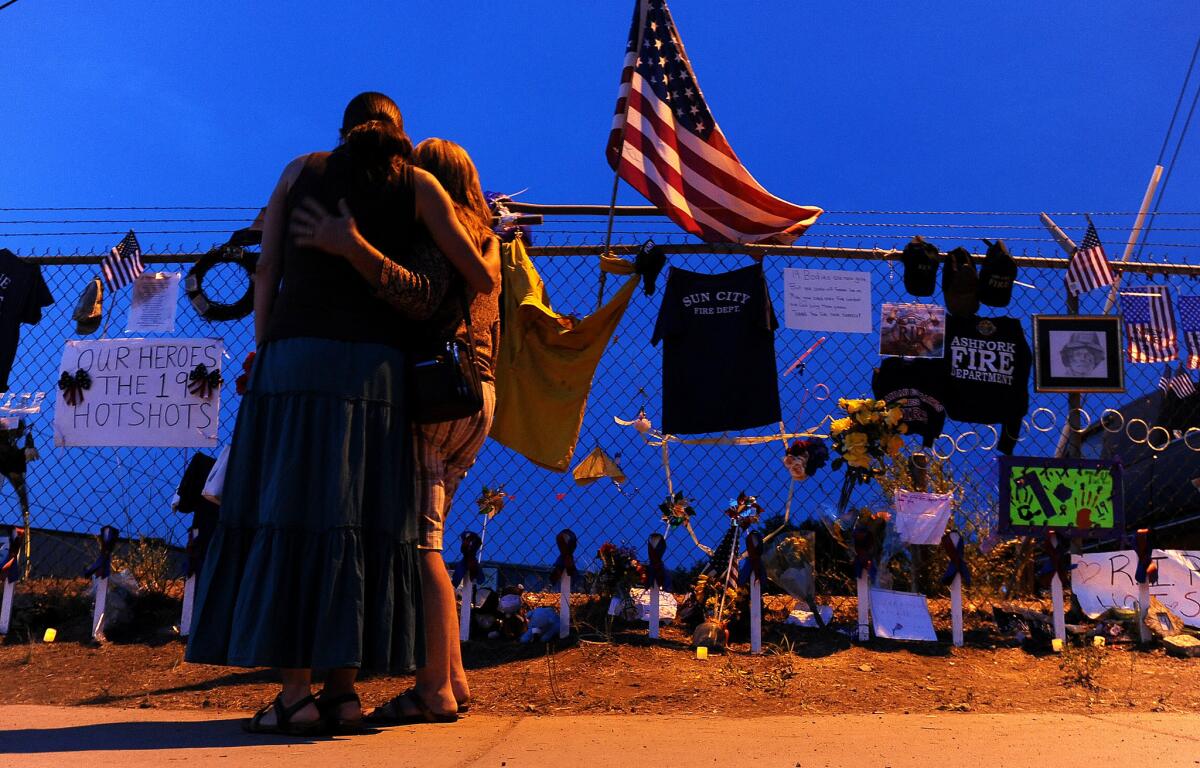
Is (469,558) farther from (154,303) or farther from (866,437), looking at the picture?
(154,303)

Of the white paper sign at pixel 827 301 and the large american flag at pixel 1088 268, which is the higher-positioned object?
the large american flag at pixel 1088 268

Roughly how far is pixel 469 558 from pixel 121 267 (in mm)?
3102

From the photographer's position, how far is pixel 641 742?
2.58m

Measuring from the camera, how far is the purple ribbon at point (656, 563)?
4.47 metres

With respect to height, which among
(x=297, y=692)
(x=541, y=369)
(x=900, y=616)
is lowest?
(x=297, y=692)

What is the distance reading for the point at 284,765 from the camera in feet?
7.00

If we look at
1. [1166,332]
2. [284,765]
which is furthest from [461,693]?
[1166,332]

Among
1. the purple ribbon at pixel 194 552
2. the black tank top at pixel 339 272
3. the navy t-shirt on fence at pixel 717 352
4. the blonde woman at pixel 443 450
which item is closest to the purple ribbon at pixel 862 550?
the navy t-shirt on fence at pixel 717 352

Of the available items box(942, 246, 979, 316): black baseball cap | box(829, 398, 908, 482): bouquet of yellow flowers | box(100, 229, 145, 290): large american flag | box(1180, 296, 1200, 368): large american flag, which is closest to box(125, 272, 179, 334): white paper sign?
box(100, 229, 145, 290): large american flag

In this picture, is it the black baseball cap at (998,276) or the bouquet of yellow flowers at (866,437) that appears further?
the black baseball cap at (998,276)

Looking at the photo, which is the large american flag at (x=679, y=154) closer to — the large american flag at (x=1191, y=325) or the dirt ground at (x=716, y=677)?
the dirt ground at (x=716, y=677)

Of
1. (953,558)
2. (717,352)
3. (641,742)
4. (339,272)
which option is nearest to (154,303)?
(717,352)

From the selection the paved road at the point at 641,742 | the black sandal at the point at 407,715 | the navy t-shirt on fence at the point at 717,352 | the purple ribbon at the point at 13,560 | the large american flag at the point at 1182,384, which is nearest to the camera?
the paved road at the point at 641,742

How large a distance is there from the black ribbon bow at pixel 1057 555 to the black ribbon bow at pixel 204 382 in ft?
15.1
